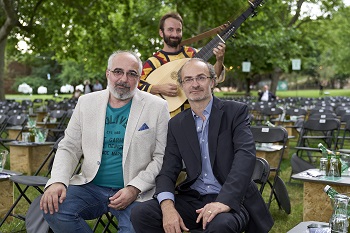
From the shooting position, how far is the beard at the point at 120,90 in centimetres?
385

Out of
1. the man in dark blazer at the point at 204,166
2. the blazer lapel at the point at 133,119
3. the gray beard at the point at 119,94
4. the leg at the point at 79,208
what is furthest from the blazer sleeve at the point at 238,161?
the leg at the point at 79,208

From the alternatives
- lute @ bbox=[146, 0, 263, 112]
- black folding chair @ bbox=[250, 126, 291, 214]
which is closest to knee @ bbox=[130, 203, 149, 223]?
lute @ bbox=[146, 0, 263, 112]

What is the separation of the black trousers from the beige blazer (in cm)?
25

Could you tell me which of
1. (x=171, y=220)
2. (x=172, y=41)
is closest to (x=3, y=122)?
(x=172, y=41)

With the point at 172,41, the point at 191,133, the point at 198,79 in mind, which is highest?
the point at 172,41

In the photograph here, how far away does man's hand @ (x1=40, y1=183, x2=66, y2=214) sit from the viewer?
350 cm

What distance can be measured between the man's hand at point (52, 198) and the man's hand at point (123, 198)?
33 centimetres

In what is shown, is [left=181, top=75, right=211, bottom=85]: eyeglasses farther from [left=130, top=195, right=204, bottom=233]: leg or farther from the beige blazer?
[left=130, top=195, right=204, bottom=233]: leg

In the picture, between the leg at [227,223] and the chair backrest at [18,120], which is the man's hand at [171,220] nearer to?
the leg at [227,223]

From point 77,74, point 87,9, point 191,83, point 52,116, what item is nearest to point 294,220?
point 191,83

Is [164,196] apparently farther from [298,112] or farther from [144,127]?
[298,112]

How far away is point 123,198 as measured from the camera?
Result: 3.59 meters

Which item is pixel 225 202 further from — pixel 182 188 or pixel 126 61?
pixel 126 61

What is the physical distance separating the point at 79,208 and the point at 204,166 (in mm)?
896
